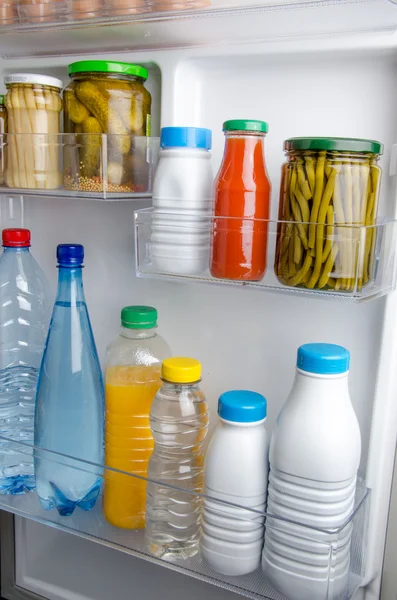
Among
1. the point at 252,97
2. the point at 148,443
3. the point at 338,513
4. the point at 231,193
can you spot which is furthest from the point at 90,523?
the point at 252,97

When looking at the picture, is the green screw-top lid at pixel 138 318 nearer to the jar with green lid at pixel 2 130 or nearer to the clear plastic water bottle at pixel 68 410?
the clear plastic water bottle at pixel 68 410

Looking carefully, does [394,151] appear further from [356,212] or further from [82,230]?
[82,230]

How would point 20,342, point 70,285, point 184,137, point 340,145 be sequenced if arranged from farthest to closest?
point 20,342, point 70,285, point 184,137, point 340,145

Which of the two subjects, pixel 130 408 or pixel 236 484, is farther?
pixel 130 408

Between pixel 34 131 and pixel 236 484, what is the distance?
20.7 inches

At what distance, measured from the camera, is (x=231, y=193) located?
72 cm

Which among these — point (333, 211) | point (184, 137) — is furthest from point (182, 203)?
point (333, 211)

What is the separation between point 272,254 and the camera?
2.38 feet

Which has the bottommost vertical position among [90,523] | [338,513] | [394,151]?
[90,523]

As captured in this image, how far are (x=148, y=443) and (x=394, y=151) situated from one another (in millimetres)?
494

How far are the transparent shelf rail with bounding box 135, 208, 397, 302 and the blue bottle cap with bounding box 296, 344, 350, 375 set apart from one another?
7 centimetres

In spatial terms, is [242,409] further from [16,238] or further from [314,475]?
[16,238]

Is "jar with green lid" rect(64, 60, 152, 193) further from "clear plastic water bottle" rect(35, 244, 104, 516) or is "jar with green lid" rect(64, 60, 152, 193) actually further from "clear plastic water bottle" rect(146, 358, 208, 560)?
"clear plastic water bottle" rect(146, 358, 208, 560)

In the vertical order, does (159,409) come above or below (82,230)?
below
